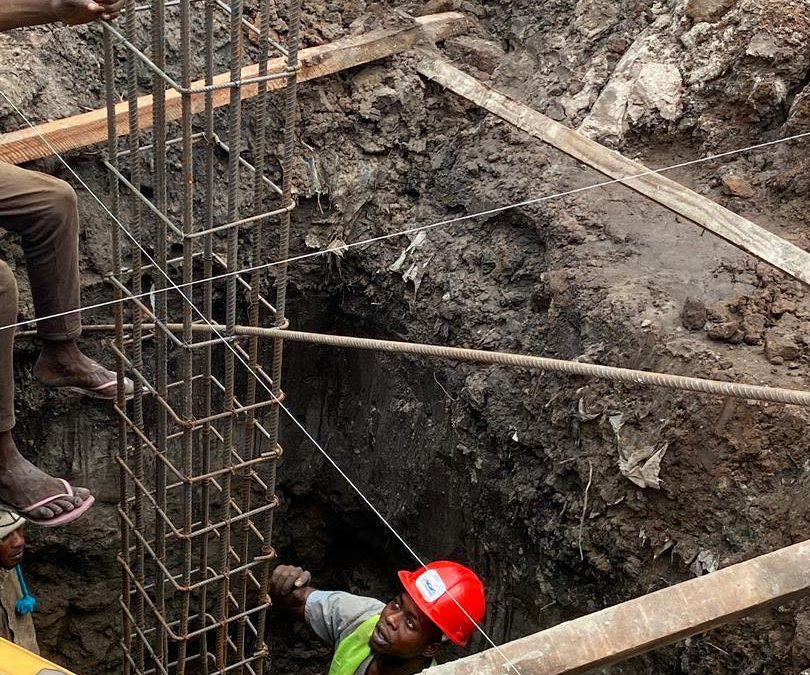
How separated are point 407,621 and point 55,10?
216 centimetres

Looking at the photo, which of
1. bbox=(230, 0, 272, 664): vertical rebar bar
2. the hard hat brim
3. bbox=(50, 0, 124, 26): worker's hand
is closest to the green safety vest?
the hard hat brim

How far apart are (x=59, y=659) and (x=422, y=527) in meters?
1.92

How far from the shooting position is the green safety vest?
152 inches

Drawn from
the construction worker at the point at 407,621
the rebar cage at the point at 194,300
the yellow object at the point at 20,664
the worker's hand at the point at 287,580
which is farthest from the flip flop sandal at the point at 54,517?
the construction worker at the point at 407,621

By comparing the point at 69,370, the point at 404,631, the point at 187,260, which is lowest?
the point at 404,631

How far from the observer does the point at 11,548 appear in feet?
12.7

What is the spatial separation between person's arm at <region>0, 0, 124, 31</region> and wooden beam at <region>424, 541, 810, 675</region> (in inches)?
75.6

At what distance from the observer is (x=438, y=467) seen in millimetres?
4988

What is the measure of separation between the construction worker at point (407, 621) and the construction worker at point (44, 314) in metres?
1.02

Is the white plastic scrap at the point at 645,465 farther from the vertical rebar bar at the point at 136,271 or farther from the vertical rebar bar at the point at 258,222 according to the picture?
the vertical rebar bar at the point at 136,271

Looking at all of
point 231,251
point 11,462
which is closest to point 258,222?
point 231,251

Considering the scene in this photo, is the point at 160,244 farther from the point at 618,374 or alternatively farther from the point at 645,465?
the point at 645,465

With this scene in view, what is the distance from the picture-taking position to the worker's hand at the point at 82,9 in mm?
2990

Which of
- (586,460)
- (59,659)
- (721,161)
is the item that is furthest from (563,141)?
(59,659)
